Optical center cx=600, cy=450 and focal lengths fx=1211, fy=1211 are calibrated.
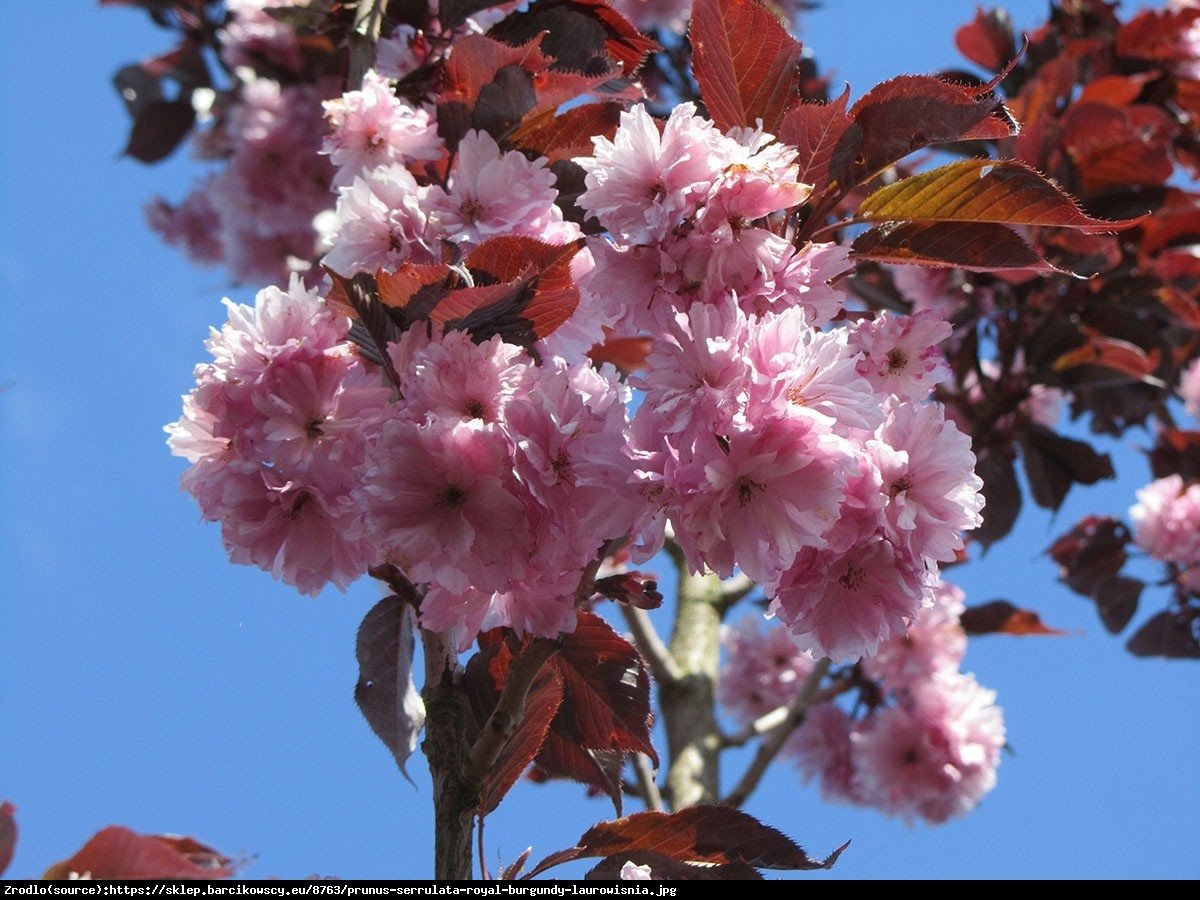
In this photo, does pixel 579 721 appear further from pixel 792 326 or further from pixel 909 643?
pixel 909 643

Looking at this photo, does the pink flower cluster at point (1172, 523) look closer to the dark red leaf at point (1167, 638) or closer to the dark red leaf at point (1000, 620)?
the dark red leaf at point (1167, 638)

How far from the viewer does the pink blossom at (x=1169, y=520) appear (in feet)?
10.0

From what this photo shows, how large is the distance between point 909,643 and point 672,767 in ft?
2.15

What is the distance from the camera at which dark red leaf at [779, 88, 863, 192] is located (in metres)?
1.07

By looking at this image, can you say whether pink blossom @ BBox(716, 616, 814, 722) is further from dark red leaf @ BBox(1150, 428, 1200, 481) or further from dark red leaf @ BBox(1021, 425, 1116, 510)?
dark red leaf @ BBox(1150, 428, 1200, 481)

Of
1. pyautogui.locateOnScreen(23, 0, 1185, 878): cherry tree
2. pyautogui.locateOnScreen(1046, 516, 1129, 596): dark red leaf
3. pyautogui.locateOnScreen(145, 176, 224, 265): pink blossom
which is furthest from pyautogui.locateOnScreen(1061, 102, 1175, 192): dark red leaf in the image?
pyautogui.locateOnScreen(145, 176, 224, 265): pink blossom

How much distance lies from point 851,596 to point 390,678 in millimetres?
432

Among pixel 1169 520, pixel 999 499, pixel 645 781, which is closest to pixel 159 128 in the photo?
pixel 645 781

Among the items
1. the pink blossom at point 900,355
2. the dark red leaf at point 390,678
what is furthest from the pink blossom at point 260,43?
the pink blossom at point 900,355

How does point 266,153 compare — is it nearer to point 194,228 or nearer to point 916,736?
point 194,228

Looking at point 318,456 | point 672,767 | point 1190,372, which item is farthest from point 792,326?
point 1190,372

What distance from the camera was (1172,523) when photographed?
122 inches

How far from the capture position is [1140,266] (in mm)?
2865

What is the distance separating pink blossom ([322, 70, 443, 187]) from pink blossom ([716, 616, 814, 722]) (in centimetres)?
208
